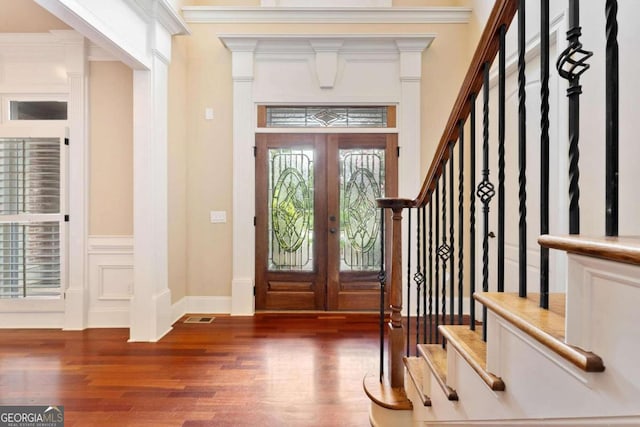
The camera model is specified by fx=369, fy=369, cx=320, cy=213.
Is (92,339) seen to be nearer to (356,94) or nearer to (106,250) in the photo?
(106,250)

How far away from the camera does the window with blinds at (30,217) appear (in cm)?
347

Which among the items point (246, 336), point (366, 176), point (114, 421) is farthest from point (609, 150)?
point (366, 176)

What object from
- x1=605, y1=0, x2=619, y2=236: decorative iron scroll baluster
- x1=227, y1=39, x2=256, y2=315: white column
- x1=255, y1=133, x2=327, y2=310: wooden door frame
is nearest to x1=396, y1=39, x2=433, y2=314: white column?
x1=255, y1=133, x2=327, y2=310: wooden door frame

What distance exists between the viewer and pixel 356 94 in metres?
3.98

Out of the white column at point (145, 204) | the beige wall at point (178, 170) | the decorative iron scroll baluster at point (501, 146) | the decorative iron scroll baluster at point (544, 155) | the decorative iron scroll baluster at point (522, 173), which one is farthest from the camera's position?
the beige wall at point (178, 170)

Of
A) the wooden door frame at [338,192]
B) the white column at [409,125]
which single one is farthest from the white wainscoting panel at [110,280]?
the white column at [409,125]

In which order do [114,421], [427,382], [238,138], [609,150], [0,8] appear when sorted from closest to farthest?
[609,150] → [427,382] → [114,421] → [0,8] → [238,138]

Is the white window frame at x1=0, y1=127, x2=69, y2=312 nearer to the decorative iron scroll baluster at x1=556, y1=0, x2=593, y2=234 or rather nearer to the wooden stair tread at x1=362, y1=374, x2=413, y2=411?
the wooden stair tread at x1=362, y1=374, x2=413, y2=411

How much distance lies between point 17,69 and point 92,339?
2.65 m

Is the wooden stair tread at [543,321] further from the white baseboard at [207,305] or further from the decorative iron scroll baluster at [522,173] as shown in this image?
the white baseboard at [207,305]

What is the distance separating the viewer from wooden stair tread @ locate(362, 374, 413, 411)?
5.73 ft

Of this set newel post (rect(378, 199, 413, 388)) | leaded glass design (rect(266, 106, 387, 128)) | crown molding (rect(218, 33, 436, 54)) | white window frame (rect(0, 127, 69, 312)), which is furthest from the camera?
leaded glass design (rect(266, 106, 387, 128))

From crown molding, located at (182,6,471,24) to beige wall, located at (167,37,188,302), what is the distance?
1.25ft

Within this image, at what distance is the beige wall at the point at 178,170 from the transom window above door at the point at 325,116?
83 cm
